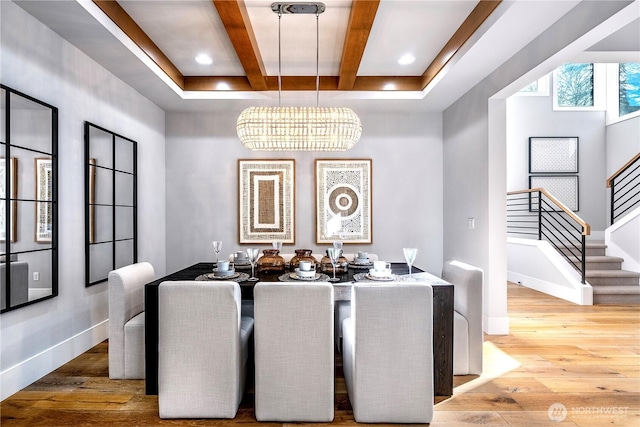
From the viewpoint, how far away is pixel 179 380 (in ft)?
6.77

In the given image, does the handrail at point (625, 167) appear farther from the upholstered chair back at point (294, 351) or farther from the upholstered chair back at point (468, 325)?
the upholstered chair back at point (294, 351)

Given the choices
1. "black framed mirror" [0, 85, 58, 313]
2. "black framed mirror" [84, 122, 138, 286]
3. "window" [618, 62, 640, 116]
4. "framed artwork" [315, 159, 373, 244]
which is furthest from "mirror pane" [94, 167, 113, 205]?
"window" [618, 62, 640, 116]

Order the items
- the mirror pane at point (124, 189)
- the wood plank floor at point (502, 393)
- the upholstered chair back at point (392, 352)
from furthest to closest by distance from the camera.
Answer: the mirror pane at point (124, 189)
the wood plank floor at point (502, 393)
the upholstered chair back at point (392, 352)

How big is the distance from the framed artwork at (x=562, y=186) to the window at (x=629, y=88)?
149 centimetres

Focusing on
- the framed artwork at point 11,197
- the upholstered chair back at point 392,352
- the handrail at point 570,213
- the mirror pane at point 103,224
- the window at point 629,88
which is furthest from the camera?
the window at point 629,88

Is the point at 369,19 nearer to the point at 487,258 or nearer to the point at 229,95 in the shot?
the point at 229,95

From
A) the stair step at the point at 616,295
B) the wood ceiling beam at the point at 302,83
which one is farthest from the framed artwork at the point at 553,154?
the wood ceiling beam at the point at 302,83

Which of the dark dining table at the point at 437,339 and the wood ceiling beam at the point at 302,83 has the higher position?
the wood ceiling beam at the point at 302,83

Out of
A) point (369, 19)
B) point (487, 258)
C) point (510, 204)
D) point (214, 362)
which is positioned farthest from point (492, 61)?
point (510, 204)

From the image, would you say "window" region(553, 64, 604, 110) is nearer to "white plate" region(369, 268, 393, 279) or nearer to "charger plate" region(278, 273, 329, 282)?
"white plate" region(369, 268, 393, 279)

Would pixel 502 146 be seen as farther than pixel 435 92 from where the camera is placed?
No

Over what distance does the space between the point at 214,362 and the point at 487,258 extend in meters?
A: 2.82

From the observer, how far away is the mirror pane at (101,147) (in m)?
3.29

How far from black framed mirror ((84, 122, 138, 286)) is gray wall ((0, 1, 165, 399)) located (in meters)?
0.08
